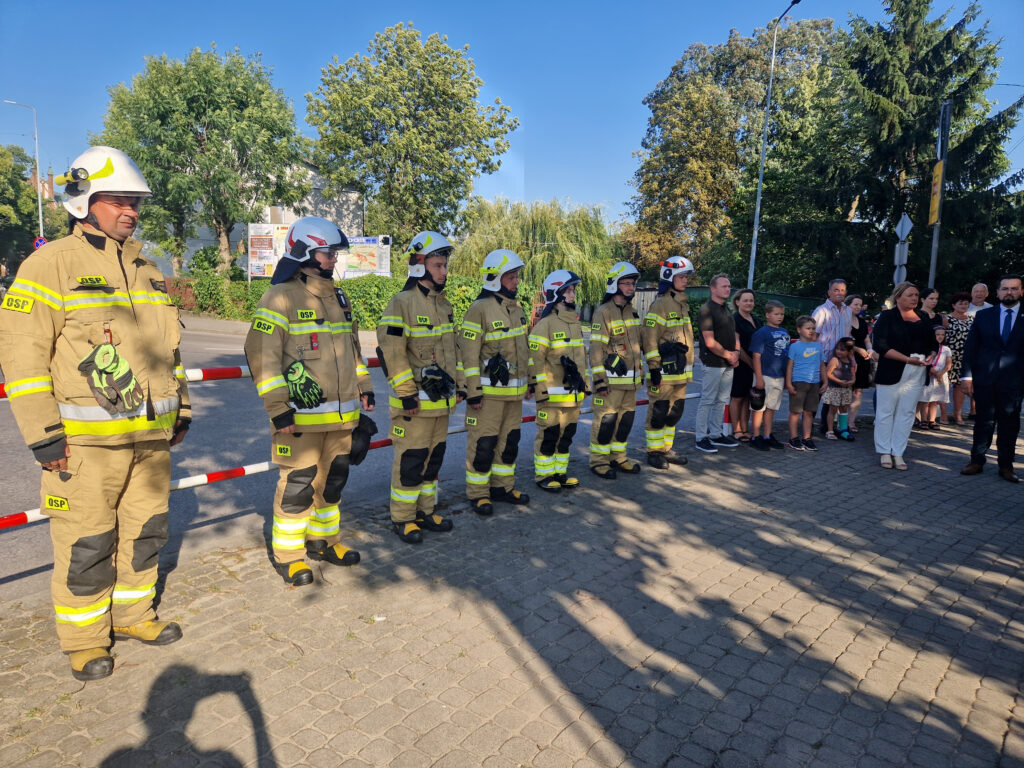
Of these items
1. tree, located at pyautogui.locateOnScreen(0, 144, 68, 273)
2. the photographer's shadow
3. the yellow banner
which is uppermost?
tree, located at pyautogui.locateOnScreen(0, 144, 68, 273)

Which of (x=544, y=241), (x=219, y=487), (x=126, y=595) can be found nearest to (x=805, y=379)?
(x=219, y=487)

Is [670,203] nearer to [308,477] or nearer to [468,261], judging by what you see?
[468,261]

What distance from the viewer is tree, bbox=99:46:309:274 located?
30703mm

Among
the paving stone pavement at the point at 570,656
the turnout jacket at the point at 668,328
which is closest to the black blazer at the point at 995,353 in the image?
the paving stone pavement at the point at 570,656

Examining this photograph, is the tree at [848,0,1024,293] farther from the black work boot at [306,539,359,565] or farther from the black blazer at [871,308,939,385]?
the black work boot at [306,539,359,565]

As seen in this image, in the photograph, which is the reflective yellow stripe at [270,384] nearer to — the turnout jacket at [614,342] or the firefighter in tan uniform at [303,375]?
the firefighter in tan uniform at [303,375]

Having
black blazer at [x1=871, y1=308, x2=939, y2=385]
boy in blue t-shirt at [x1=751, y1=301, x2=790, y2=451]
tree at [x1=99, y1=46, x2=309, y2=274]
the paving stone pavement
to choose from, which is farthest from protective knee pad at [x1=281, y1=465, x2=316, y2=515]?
tree at [x1=99, y1=46, x2=309, y2=274]

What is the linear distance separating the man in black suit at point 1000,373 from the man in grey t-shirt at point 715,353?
2.66 m

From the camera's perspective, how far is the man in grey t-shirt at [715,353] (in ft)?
25.9

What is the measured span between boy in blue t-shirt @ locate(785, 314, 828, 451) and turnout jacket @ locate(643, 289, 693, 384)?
188cm

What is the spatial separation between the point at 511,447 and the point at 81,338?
3469mm

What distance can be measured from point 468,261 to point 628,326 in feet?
87.4

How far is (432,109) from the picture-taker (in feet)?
115

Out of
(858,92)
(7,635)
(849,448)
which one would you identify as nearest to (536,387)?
(7,635)
